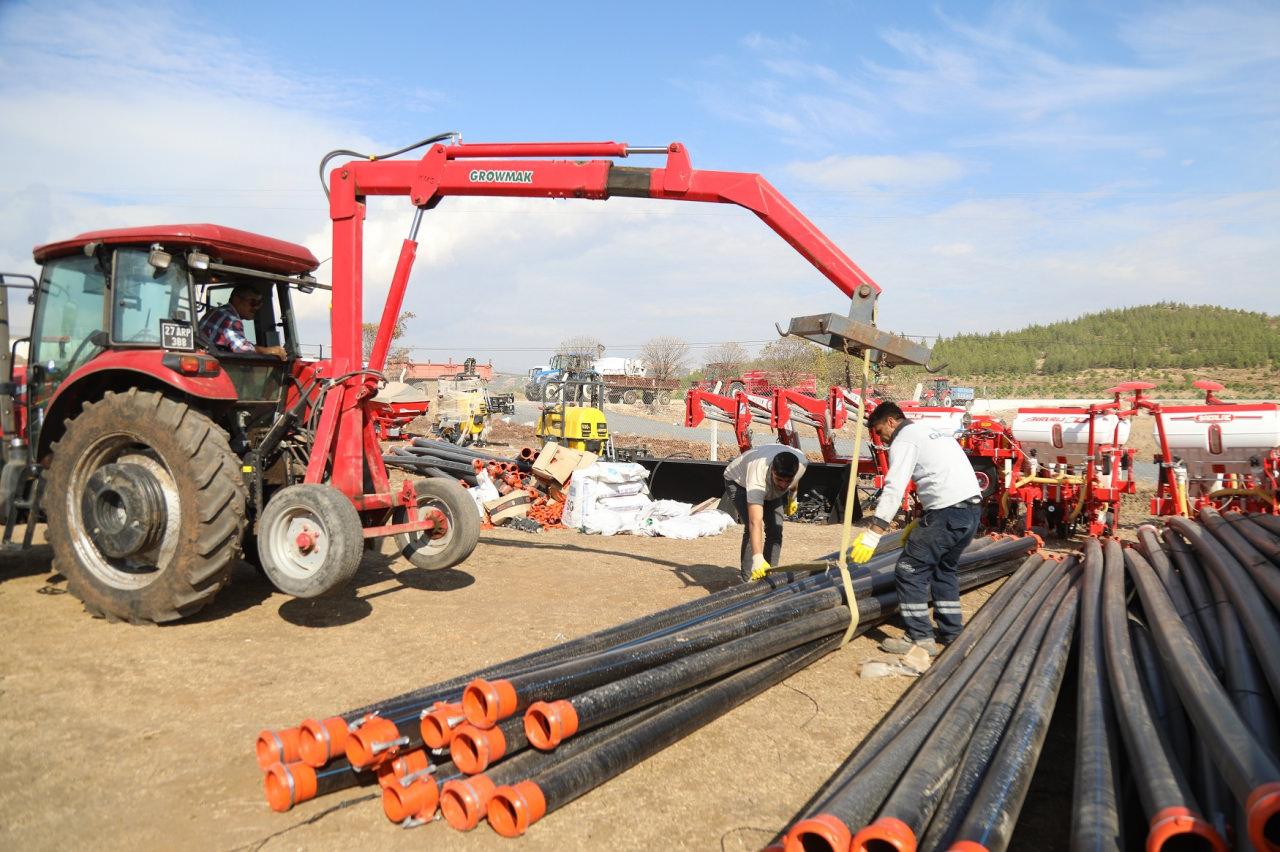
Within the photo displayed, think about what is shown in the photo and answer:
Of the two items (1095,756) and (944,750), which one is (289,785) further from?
(1095,756)

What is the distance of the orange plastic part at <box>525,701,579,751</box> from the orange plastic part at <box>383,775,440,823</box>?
404 millimetres

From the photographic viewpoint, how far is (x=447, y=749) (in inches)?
126

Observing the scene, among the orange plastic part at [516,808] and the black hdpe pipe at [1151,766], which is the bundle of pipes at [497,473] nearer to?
the black hdpe pipe at [1151,766]

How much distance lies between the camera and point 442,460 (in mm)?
12625

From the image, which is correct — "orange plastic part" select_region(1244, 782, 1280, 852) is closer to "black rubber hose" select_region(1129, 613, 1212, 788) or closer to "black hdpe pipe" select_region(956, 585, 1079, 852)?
"black rubber hose" select_region(1129, 613, 1212, 788)

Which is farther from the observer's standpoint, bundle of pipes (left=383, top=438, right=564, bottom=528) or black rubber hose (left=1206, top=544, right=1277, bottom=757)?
bundle of pipes (left=383, top=438, right=564, bottom=528)

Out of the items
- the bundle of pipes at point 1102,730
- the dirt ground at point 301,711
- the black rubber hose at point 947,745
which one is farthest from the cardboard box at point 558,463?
the black rubber hose at point 947,745

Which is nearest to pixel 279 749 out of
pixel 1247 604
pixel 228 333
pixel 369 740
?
pixel 369 740

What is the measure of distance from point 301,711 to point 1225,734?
12.4 ft

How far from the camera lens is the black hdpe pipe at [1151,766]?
2.26m

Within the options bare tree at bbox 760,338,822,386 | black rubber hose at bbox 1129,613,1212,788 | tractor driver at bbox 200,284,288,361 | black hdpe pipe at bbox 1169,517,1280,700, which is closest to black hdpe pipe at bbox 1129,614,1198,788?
Result: black rubber hose at bbox 1129,613,1212,788

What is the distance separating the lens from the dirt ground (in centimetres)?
295

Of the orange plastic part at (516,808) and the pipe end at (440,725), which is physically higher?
the pipe end at (440,725)

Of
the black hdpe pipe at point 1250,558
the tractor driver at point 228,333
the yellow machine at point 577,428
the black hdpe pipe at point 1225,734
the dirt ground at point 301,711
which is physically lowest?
the dirt ground at point 301,711
